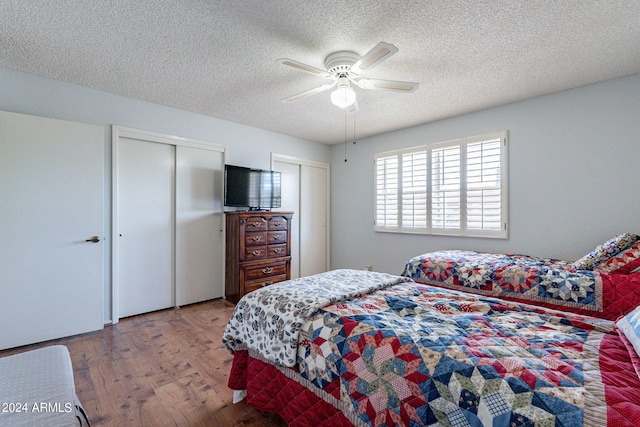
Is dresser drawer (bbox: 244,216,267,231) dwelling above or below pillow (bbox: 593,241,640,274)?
above

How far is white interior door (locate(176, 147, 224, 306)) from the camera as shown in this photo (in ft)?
A: 11.9

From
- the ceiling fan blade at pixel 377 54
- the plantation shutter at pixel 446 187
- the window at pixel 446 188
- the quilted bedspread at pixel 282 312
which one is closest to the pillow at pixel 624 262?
the window at pixel 446 188

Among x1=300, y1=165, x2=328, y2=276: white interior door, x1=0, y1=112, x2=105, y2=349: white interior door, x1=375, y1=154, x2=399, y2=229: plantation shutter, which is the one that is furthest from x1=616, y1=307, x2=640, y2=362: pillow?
x1=300, y1=165, x2=328, y2=276: white interior door

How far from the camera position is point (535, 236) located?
124 inches

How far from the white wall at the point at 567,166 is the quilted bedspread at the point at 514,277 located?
0.50m

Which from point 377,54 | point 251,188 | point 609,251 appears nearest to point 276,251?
point 251,188

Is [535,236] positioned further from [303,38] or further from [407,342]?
[303,38]

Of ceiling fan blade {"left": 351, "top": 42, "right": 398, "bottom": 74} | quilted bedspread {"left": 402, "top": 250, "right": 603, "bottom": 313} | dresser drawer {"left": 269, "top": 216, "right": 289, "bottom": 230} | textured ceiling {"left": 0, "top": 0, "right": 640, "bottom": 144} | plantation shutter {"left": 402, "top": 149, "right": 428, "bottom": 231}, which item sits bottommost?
quilted bedspread {"left": 402, "top": 250, "right": 603, "bottom": 313}

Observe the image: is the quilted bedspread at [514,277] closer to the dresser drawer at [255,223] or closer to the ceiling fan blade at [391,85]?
the ceiling fan blade at [391,85]

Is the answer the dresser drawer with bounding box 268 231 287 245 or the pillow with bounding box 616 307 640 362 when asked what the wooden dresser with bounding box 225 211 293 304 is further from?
the pillow with bounding box 616 307 640 362

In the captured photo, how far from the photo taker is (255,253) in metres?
3.77

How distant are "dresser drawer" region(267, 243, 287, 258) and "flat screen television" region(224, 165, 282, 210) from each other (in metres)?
0.60

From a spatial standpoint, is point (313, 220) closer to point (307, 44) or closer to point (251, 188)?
point (251, 188)

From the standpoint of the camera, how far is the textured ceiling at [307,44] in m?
1.78
